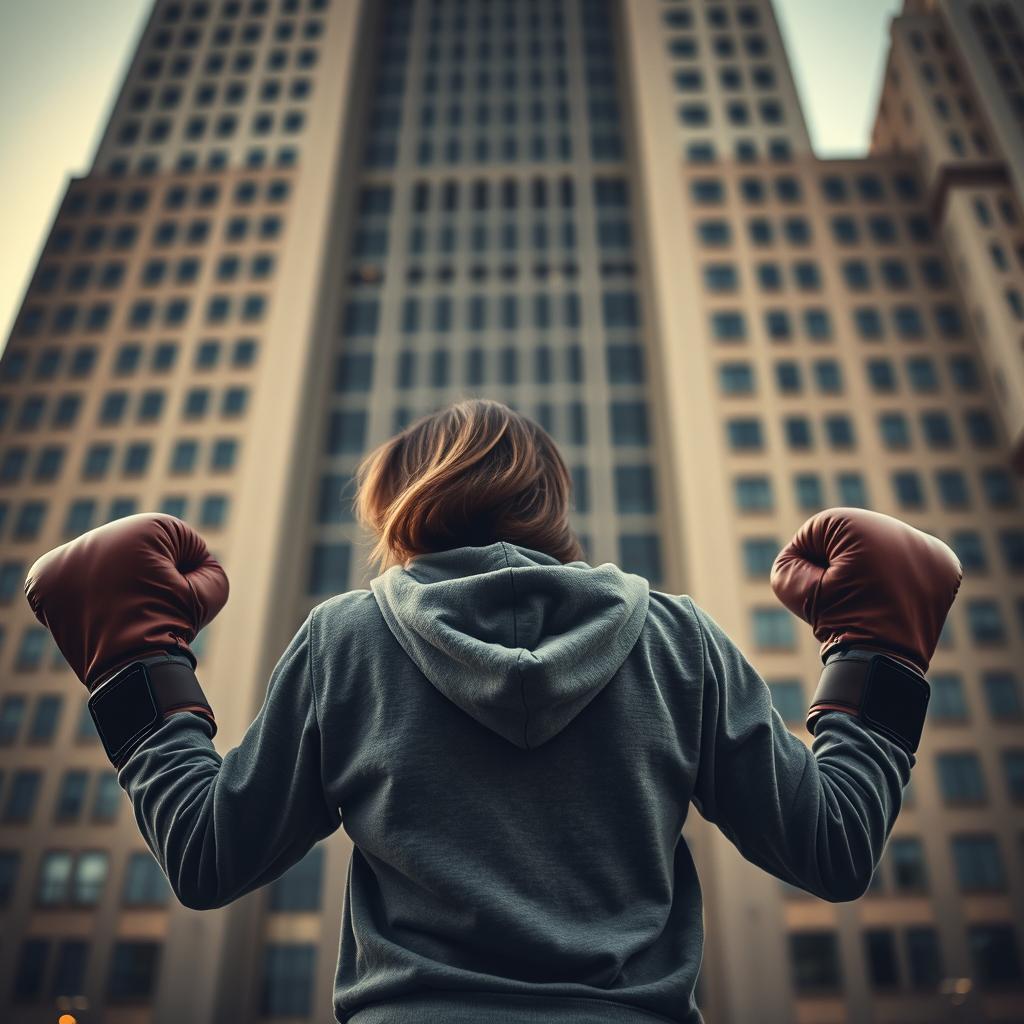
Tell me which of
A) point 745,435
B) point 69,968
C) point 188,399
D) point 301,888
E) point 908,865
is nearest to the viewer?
point 69,968

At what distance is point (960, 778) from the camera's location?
27.9 m

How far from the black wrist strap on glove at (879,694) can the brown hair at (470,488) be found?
24.4 inches

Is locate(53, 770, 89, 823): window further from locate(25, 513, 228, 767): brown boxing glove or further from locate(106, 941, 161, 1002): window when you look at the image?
locate(25, 513, 228, 767): brown boxing glove

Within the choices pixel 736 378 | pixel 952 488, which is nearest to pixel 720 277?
pixel 736 378

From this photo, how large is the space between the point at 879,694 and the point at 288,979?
31204 millimetres

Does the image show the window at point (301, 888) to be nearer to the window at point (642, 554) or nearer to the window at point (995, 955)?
the window at point (642, 554)

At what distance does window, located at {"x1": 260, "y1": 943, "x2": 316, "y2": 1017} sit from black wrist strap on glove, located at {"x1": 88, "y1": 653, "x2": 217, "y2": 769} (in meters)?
30.3

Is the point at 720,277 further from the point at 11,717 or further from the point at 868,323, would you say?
the point at 11,717

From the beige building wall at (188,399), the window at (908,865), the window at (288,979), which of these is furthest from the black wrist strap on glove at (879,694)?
the window at (288,979)

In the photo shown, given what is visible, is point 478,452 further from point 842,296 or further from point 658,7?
point 658,7

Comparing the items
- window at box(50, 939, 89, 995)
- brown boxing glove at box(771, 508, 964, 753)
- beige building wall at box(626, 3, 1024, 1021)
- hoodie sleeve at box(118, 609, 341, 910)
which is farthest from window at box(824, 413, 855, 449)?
hoodie sleeve at box(118, 609, 341, 910)

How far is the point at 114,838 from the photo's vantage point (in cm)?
2734

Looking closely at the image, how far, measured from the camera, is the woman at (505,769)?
1.31 metres

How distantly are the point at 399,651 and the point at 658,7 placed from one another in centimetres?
5267
